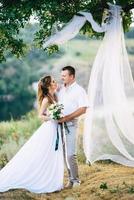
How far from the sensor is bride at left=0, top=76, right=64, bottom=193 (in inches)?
353

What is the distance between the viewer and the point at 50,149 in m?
9.05

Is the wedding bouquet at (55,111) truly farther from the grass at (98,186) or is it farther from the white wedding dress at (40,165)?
the grass at (98,186)

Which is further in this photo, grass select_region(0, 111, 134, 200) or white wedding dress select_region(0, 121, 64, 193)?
white wedding dress select_region(0, 121, 64, 193)

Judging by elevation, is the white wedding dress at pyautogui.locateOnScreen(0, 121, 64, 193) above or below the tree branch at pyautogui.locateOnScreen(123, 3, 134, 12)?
below

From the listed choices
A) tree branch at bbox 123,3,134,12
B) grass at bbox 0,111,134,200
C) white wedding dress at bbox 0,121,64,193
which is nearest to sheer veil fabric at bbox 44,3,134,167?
tree branch at bbox 123,3,134,12

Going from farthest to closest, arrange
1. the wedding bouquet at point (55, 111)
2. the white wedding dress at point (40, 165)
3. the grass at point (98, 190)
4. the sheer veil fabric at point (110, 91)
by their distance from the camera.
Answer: the sheer veil fabric at point (110, 91), the white wedding dress at point (40, 165), the wedding bouquet at point (55, 111), the grass at point (98, 190)

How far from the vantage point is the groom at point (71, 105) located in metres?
8.81

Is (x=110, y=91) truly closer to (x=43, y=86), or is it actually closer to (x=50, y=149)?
(x=43, y=86)

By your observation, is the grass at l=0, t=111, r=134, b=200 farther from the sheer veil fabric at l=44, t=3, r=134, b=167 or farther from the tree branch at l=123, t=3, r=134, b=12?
the tree branch at l=123, t=3, r=134, b=12

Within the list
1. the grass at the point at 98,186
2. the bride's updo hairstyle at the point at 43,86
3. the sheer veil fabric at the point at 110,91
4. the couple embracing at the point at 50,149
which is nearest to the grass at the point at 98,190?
the grass at the point at 98,186

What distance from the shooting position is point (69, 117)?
8.83 meters

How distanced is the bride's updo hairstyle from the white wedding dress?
1.33 ft

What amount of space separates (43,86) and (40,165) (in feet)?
3.75

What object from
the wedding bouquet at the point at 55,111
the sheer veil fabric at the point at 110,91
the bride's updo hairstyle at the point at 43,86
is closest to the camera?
the wedding bouquet at the point at 55,111
